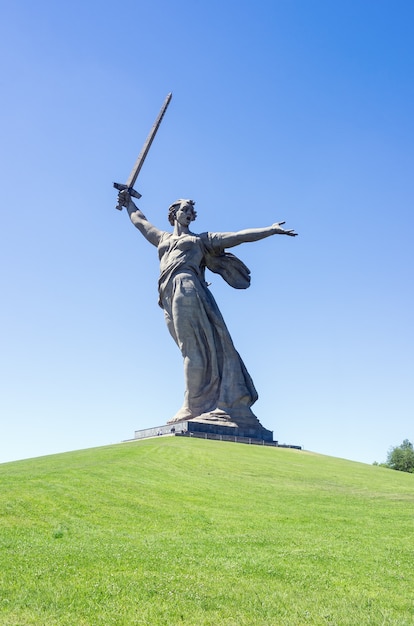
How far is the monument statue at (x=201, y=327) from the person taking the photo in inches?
1123

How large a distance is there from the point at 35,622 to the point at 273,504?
780 centimetres

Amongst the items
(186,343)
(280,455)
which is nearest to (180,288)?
(186,343)

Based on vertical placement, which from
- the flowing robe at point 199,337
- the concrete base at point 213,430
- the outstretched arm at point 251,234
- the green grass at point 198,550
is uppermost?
the outstretched arm at point 251,234

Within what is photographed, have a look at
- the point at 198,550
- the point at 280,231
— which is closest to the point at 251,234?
the point at 280,231

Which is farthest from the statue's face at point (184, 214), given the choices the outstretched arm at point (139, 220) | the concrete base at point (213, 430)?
the concrete base at point (213, 430)

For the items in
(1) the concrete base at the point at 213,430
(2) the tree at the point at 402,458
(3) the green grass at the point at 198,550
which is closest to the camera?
(3) the green grass at the point at 198,550

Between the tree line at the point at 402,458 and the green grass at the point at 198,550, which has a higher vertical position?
the tree line at the point at 402,458

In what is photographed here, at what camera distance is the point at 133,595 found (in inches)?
285

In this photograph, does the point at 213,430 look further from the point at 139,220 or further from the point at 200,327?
the point at 139,220

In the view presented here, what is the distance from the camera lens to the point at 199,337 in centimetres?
2889

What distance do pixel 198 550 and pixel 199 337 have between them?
19.8 metres

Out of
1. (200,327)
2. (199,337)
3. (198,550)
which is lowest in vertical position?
(198,550)

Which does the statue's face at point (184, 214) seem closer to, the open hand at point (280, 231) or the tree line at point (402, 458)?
the open hand at point (280, 231)

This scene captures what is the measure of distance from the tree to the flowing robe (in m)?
30.3
